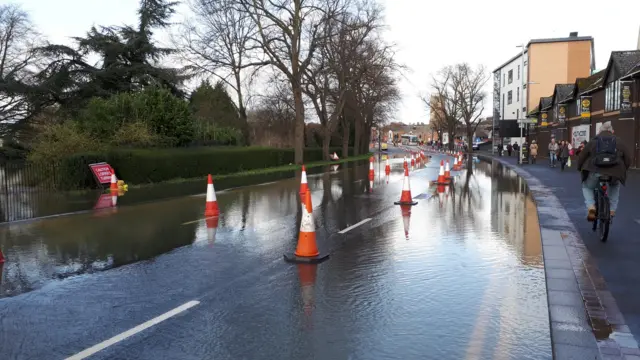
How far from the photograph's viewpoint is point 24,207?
48.4 ft

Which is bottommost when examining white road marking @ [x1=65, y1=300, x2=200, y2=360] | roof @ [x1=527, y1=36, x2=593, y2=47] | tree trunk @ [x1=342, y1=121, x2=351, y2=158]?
white road marking @ [x1=65, y1=300, x2=200, y2=360]

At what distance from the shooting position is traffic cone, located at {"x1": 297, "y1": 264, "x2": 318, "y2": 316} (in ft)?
17.6

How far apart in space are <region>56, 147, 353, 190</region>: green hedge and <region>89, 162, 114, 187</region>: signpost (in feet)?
0.85

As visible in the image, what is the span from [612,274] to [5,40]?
1805 inches

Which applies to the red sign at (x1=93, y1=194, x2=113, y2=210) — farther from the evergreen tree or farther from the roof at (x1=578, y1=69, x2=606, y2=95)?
the roof at (x1=578, y1=69, x2=606, y2=95)

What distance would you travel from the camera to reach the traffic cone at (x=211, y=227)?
365 inches

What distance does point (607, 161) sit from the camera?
330 inches

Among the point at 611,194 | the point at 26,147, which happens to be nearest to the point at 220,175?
the point at 26,147

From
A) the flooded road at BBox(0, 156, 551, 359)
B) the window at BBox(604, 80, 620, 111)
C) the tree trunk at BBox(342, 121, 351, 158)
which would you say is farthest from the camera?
the tree trunk at BBox(342, 121, 351, 158)

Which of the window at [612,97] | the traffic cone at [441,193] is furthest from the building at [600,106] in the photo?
the traffic cone at [441,193]

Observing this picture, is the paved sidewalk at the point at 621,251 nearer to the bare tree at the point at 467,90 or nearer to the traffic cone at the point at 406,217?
the traffic cone at the point at 406,217

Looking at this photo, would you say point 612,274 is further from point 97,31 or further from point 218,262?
point 97,31

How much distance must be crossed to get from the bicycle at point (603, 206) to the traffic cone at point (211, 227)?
6.28 m

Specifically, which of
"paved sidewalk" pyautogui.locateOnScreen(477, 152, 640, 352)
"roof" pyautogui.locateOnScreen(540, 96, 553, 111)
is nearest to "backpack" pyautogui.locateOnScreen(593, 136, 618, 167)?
"paved sidewalk" pyautogui.locateOnScreen(477, 152, 640, 352)
